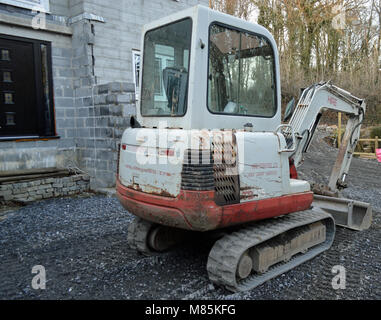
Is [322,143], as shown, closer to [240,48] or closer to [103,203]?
[103,203]

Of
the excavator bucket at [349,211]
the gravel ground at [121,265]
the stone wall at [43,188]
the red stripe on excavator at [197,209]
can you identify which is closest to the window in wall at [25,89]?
the stone wall at [43,188]

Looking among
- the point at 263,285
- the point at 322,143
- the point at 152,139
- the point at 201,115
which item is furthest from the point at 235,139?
the point at 322,143

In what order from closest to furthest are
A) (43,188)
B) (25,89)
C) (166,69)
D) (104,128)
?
(166,69) < (43,188) < (25,89) < (104,128)

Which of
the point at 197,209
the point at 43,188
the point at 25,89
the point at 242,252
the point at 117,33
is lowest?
the point at 43,188

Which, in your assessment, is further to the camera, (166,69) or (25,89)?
(25,89)

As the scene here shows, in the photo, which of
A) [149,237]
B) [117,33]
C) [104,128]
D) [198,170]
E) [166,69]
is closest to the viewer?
[198,170]

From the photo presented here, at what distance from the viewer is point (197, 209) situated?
2947 mm

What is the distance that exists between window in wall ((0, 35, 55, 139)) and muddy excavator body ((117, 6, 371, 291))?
449cm

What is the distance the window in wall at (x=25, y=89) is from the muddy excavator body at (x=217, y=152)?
4.49 meters

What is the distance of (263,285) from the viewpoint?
336cm

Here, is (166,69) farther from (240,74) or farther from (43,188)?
(43,188)

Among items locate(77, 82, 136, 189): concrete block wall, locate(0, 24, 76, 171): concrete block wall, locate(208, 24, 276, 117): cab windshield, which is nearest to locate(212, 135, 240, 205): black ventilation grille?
locate(208, 24, 276, 117): cab windshield

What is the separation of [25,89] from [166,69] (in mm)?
5029

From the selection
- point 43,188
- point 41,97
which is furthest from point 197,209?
point 41,97
